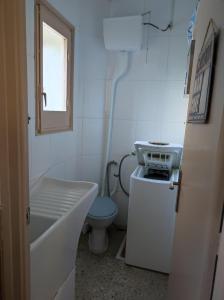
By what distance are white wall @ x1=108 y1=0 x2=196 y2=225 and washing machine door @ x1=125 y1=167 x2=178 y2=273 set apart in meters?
0.62

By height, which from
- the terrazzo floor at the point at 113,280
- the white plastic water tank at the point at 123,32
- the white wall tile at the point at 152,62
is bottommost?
the terrazzo floor at the point at 113,280

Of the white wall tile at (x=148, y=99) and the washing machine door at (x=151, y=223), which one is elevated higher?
the white wall tile at (x=148, y=99)

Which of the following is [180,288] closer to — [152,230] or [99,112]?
[152,230]

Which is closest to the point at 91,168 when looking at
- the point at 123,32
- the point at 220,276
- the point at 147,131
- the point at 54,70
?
the point at 147,131

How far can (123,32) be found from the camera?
1961mm

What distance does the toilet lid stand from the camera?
1940 millimetres

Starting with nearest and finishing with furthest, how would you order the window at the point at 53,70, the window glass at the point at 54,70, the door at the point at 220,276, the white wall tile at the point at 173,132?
the door at the point at 220,276 < the window at the point at 53,70 < the window glass at the point at 54,70 < the white wall tile at the point at 173,132

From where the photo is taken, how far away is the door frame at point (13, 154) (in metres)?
0.56

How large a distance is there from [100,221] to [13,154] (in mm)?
1478

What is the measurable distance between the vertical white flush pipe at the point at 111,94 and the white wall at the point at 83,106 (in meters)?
0.07

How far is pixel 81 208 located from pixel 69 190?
1.18 feet

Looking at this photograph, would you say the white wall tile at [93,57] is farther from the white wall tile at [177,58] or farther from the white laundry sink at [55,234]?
the white laundry sink at [55,234]

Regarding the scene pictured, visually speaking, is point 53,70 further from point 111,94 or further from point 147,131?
point 147,131

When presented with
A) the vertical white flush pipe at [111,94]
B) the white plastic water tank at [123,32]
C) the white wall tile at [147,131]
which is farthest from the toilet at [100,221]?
the white plastic water tank at [123,32]
